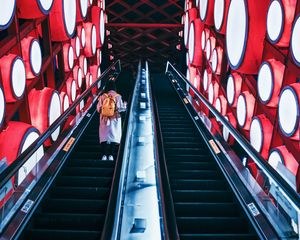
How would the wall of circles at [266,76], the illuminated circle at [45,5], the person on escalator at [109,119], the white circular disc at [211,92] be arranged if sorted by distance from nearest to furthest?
the wall of circles at [266,76] < the illuminated circle at [45,5] < the person on escalator at [109,119] < the white circular disc at [211,92]

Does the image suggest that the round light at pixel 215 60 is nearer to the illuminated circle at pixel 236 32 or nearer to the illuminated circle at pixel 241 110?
the illuminated circle at pixel 236 32

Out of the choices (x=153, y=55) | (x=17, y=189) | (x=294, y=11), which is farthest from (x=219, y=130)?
(x=153, y=55)

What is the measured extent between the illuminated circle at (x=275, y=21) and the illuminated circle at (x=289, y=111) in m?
0.67

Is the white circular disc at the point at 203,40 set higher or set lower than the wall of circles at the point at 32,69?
higher

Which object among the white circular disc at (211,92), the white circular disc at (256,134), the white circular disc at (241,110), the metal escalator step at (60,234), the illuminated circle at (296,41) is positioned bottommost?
the metal escalator step at (60,234)

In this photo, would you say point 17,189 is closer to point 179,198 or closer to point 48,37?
point 179,198

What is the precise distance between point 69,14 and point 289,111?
4605mm

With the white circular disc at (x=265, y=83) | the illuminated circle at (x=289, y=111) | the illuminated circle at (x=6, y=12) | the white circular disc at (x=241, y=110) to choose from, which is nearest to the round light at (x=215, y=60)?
the white circular disc at (x=241, y=110)

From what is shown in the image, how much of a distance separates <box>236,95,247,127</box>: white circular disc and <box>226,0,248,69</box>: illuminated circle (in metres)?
→ 0.55

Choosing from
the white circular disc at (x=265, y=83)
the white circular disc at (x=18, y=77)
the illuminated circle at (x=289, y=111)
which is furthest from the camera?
the white circular disc at (x=265, y=83)

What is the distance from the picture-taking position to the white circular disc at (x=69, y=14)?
22.5 feet

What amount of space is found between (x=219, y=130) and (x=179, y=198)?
1897 millimetres

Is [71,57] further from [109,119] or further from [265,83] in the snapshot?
[265,83]

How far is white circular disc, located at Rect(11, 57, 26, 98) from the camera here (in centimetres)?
463
